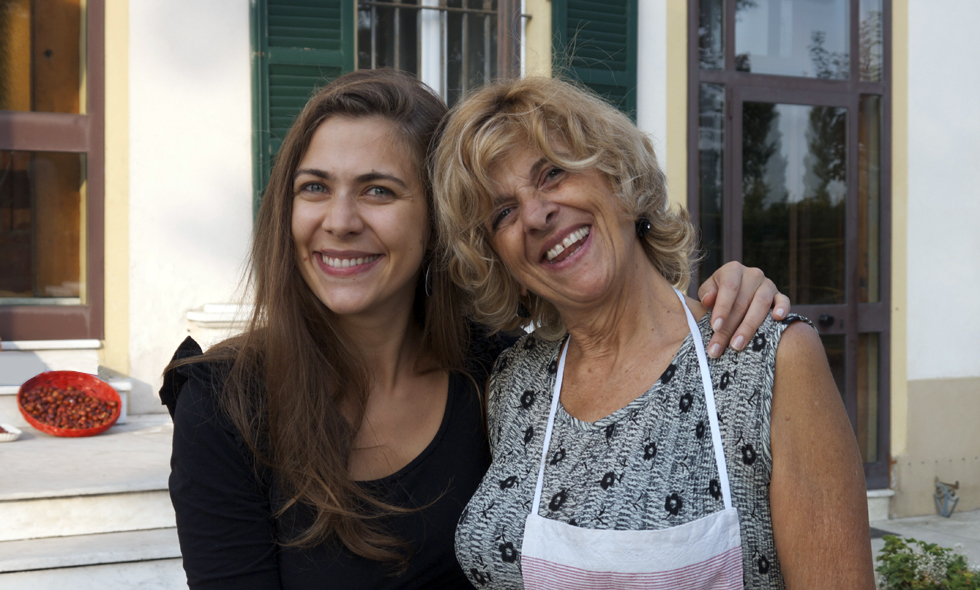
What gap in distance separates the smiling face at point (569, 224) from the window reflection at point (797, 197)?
12.1ft

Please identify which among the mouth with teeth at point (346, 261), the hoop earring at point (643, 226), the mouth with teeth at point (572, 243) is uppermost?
the hoop earring at point (643, 226)

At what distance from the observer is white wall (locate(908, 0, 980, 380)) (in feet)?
17.3

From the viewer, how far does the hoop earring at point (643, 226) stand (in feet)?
5.47

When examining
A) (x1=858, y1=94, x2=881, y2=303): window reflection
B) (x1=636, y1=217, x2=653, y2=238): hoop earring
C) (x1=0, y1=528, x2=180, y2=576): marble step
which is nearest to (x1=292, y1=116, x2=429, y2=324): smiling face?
(x1=636, y1=217, x2=653, y2=238): hoop earring

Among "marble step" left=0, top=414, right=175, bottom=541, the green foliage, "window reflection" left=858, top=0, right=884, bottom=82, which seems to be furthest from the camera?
"window reflection" left=858, top=0, right=884, bottom=82

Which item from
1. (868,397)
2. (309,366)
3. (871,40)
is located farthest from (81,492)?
(871,40)

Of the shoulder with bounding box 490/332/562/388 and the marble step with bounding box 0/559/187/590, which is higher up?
the shoulder with bounding box 490/332/562/388

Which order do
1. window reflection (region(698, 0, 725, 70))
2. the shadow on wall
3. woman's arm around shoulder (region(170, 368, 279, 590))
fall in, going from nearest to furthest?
woman's arm around shoulder (region(170, 368, 279, 590)) < the shadow on wall < window reflection (region(698, 0, 725, 70))

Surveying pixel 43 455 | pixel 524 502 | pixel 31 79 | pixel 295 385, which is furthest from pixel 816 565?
pixel 31 79

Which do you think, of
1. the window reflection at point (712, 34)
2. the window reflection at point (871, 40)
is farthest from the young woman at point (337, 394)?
the window reflection at point (871, 40)

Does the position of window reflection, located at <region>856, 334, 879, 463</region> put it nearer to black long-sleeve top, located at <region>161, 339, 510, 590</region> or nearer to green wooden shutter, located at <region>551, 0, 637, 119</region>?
green wooden shutter, located at <region>551, 0, 637, 119</region>

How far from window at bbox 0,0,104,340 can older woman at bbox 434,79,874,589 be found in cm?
306

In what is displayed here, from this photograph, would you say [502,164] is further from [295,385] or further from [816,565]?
[816,565]

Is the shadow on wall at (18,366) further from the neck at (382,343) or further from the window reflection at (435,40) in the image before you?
the neck at (382,343)
